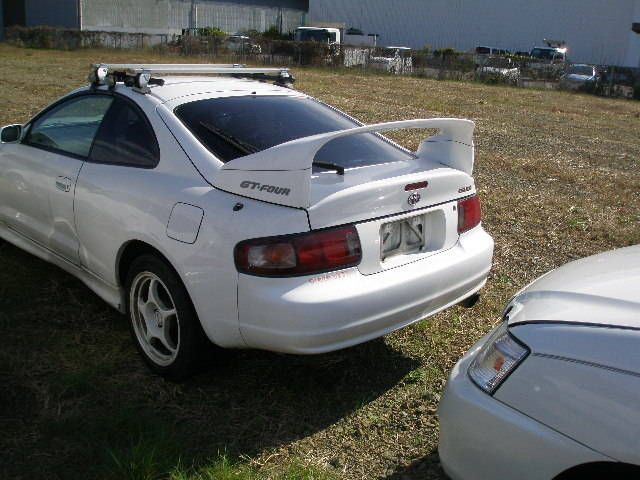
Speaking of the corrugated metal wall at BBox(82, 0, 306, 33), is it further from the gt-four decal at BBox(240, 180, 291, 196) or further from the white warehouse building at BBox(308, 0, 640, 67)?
the gt-four decal at BBox(240, 180, 291, 196)

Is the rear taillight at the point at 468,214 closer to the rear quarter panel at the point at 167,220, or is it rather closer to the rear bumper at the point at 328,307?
the rear bumper at the point at 328,307

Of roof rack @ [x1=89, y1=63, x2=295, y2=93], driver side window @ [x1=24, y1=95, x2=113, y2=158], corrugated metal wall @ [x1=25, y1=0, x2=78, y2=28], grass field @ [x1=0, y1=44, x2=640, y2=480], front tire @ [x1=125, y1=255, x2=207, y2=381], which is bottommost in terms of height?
corrugated metal wall @ [x1=25, y1=0, x2=78, y2=28]

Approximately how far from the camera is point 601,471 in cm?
202

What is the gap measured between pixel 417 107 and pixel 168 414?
14.8 metres

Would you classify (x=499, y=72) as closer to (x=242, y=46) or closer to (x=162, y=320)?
(x=242, y=46)

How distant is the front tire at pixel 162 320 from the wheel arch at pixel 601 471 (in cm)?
187

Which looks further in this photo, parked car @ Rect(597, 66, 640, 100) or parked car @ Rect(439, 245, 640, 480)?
parked car @ Rect(597, 66, 640, 100)

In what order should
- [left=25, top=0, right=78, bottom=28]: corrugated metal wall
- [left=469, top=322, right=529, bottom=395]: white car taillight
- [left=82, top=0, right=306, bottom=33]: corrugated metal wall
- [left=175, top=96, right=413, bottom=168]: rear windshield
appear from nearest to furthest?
[left=469, top=322, right=529, bottom=395]: white car taillight
[left=175, top=96, right=413, bottom=168]: rear windshield
[left=25, top=0, right=78, bottom=28]: corrugated metal wall
[left=82, top=0, right=306, bottom=33]: corrugated metal wall

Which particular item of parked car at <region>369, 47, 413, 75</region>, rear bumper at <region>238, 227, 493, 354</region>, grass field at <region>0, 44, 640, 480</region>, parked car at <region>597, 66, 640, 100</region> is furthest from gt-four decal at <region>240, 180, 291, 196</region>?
parked car at <region>369, 47, 413, 75</region>

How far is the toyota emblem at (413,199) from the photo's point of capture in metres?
3.38

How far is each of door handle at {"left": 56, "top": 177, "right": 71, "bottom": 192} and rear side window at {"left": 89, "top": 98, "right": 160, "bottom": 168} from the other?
0.70 feet

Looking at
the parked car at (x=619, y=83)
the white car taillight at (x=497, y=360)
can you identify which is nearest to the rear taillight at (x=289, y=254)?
the white car taillight at (x=497, y=360)

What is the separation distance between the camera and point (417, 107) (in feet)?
56.3

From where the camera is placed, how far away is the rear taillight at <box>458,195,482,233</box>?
370cm
